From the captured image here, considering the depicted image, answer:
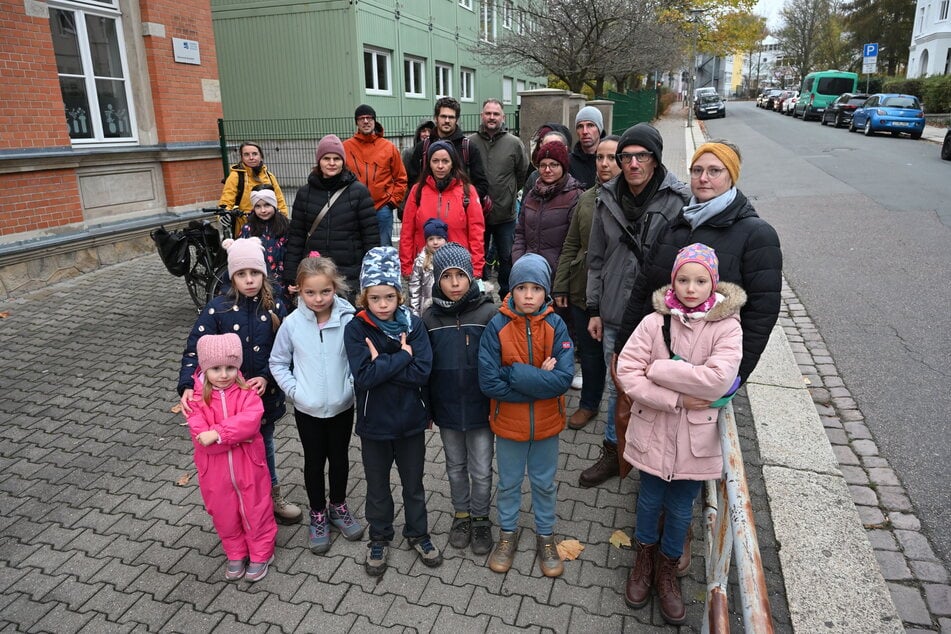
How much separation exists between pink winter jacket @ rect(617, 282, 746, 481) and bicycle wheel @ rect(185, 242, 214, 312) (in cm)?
572

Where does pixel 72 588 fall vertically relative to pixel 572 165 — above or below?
below

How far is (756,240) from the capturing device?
2945mm

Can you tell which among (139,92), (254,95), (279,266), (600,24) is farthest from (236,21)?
(279,266)

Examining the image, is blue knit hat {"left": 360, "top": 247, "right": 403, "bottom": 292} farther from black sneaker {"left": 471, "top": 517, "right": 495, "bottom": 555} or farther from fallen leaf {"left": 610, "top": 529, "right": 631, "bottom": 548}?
fallen leaf {"left": 610, "top": 529, "right": 631, "bottom": 548}

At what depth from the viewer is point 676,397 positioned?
9.18 ft

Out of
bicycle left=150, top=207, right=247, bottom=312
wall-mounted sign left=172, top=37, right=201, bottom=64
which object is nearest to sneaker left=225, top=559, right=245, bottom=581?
bicycle left=150, top=207, right=247, bottom=312

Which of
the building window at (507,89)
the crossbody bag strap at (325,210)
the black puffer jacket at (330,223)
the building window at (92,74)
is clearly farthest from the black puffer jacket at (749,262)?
the building window at (507,89)

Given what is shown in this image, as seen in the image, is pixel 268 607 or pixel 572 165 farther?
pixel 572 165

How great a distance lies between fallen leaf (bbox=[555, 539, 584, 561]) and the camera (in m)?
3.40

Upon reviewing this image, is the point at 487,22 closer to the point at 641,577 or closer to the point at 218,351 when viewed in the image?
the point at 218,351

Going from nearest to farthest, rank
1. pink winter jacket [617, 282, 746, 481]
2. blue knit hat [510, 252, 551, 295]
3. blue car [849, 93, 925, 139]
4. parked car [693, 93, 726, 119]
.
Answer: pink winter jacket [617, 282, 746, 481]
blue knit hat [510, 252, 551, 295]
blue car [849, 93, 925, 139]
parked car [693, 93, 726, 119]

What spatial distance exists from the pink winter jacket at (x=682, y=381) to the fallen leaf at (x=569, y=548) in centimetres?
75

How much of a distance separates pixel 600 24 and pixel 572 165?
9.50 metres

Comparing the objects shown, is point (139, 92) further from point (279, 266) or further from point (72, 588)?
point (72, 588)
